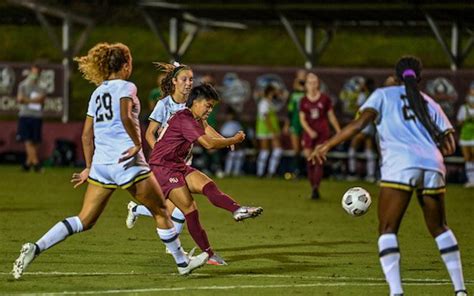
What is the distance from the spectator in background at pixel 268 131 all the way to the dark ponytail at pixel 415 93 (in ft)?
60.2

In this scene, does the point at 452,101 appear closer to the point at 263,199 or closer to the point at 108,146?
the point at 263,199

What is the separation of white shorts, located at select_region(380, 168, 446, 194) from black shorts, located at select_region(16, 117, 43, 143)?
62.0ft

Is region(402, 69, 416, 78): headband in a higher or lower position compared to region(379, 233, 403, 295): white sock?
higher

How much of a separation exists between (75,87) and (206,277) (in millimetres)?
30159

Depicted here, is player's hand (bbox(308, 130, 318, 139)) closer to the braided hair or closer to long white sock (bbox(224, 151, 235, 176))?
long white sock (bbox(224, 151, 235, 176))

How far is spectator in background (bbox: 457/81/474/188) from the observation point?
87.4 feet

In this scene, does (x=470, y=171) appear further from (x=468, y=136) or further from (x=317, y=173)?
(x=317, y=173)

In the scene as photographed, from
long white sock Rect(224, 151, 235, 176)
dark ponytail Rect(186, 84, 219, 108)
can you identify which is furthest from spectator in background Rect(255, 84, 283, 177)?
dark ponytail Rect(186, 84, 219, 108)

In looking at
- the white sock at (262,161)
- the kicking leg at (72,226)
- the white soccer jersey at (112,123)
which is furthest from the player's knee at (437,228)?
the white sock at (262,161)

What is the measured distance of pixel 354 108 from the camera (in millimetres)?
28969

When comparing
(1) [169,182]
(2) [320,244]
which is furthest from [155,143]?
(2) [320,244]

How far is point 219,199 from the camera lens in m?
12.5

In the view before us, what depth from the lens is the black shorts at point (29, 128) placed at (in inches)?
1097

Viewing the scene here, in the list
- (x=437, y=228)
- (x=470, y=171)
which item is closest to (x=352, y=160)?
(x=470, y=171)
